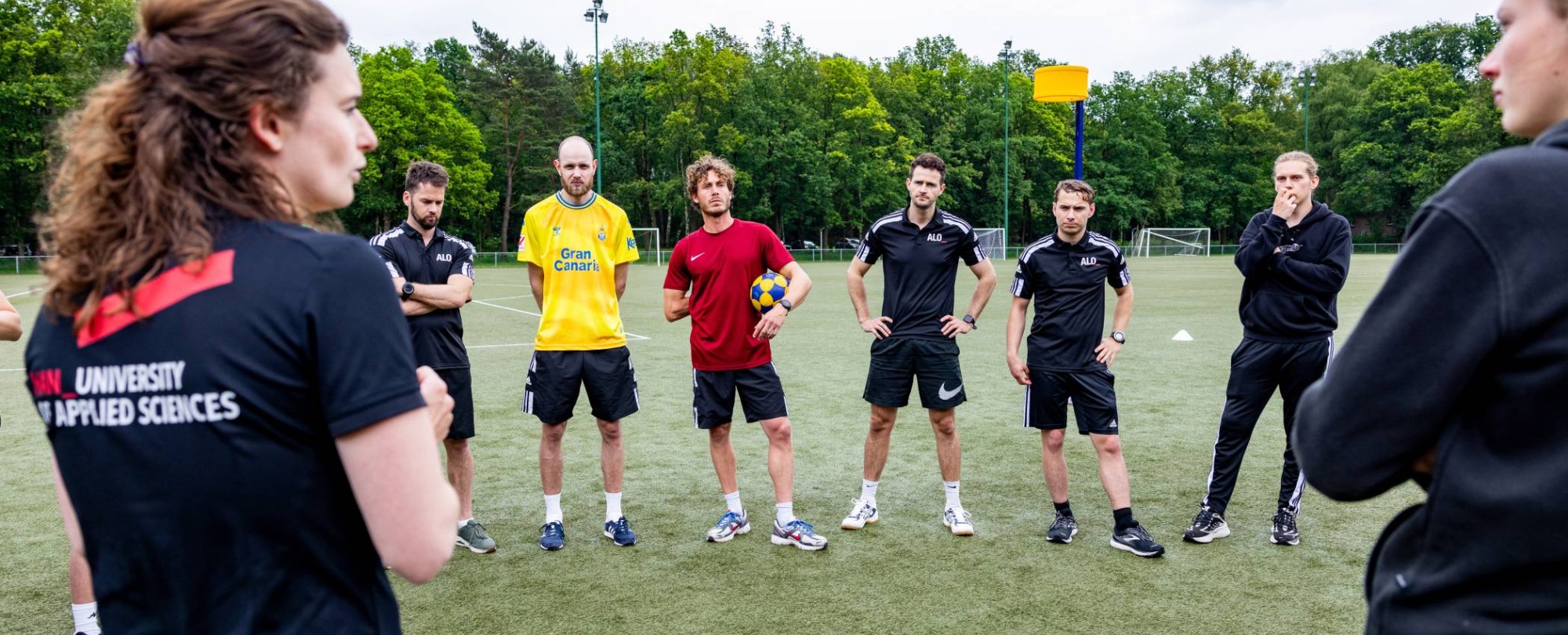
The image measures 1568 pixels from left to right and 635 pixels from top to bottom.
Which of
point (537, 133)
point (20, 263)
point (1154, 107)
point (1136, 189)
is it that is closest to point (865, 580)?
point (20, 263)

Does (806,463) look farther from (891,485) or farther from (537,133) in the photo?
(537,133)

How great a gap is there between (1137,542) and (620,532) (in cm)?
290

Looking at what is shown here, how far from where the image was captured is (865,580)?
16.0ft

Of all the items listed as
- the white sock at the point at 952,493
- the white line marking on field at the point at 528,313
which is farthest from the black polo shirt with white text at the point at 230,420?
the white line marking on field at the point at 528,313

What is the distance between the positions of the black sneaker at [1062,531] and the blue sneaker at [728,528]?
176cm

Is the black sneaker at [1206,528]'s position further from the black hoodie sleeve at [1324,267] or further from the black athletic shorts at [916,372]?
the black athletic shorts at [916,372]

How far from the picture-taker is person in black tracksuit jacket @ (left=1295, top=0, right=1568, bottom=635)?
1.25m

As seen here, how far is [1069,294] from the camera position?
5840 millimetres

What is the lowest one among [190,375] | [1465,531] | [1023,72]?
[1465,531]

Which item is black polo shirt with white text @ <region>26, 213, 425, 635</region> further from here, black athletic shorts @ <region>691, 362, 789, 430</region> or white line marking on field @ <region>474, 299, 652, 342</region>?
white line marking on field @ <region>474, 299, 652, 342</region>

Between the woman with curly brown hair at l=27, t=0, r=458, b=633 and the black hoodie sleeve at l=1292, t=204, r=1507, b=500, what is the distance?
4.22 feet

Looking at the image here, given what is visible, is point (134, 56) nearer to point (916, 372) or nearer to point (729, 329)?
point (729, 329)

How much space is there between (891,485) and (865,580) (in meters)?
1.92

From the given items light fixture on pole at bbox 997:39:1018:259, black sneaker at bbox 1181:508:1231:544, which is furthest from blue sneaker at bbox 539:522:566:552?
light fixture on pole at bbox 997:39:1018:259
